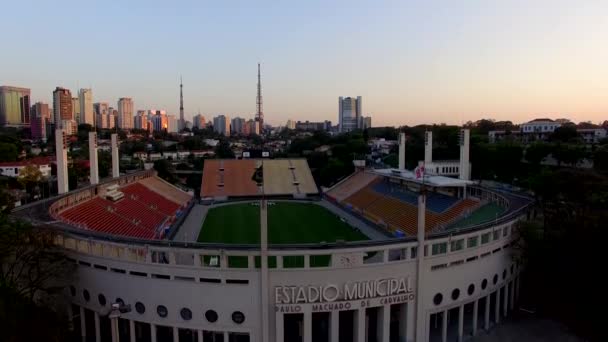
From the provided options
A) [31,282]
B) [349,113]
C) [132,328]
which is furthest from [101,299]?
[349,113]

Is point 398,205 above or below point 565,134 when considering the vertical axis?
below

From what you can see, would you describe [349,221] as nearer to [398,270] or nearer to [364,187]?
[364,187]

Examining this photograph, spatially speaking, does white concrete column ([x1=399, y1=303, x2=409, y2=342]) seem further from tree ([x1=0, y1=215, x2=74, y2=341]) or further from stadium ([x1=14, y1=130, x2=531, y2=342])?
tree ([x1=0, y1=215, x2=74, y2=341])

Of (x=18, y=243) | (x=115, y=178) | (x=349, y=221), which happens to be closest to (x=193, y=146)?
(x=115, y=178)

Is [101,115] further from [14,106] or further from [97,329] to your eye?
[97,329]

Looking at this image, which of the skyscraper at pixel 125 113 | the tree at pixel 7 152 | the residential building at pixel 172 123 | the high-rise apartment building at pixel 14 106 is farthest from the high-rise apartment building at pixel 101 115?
the tree at pixel 7 152

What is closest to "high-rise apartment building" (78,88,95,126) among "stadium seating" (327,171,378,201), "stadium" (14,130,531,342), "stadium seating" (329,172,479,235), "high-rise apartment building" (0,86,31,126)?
"high-rise apartment building" (0,86,31,126)

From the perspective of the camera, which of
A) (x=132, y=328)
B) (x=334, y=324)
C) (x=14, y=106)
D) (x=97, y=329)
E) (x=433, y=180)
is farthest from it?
(x=14, y=106)

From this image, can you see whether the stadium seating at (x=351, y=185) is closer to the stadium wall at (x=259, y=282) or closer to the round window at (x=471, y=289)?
the round window at (x=471, y=289)
